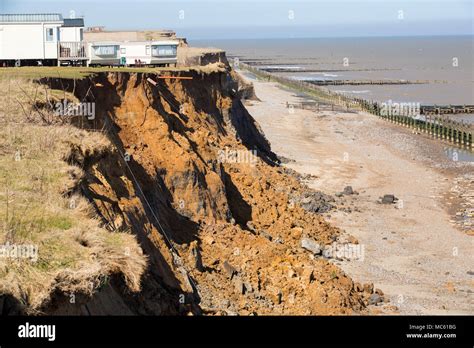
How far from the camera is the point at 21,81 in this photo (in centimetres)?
2147

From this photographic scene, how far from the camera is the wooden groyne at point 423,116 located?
7169 cm

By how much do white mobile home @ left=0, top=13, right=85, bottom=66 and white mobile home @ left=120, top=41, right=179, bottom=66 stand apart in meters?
5.48

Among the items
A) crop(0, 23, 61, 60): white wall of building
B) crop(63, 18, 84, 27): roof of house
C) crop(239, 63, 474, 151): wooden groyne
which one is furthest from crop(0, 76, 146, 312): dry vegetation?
crop(239, 63, 474, 151): wooden groyne

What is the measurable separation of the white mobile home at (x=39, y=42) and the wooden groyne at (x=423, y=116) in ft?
137

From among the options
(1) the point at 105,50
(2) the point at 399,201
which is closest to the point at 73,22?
(1) the point at 105,50

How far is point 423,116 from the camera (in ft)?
289

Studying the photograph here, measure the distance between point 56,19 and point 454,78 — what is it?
Result: 126765 millimetres

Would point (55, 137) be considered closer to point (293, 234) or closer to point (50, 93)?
point (50, 93)

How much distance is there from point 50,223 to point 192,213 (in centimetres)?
1568

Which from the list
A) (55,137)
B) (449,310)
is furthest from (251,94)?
(55,137)

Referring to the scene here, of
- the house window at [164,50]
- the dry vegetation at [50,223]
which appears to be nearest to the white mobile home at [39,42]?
the house window at [164,50]

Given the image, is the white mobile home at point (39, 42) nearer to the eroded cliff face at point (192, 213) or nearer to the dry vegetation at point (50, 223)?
the eroded cliff face at point (192, 213)

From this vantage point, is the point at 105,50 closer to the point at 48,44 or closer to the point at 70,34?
the point at 70,34

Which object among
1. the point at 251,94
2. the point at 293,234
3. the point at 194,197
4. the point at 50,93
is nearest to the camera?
the point at 50,93
